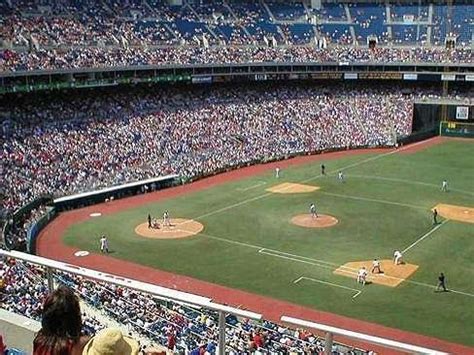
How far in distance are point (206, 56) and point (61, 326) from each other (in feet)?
185

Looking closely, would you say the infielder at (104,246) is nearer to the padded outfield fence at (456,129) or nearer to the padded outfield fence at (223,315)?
the padded outfield fence at (223,315)

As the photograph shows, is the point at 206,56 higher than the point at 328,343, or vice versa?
the point at 206,56

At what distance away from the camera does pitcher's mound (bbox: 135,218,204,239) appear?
32656 millimetres

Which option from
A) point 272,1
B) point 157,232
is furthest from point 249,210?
point 272,1

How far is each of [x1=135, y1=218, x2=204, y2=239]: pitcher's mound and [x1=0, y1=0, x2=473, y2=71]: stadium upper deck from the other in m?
18.2

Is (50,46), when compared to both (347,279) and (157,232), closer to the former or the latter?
(157,232)

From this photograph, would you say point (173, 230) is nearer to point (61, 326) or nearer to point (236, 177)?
point (236, 177)

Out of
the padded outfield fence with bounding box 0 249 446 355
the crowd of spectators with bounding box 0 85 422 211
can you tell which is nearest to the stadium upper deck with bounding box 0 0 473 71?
the crowd of spectators with bounding box 0 85 422 211

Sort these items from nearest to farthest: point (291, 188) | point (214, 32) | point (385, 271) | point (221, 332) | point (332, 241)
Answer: point (221, 332)
point (385, 271)
point (332, 241)
point (291, 188)
point (214, 32)

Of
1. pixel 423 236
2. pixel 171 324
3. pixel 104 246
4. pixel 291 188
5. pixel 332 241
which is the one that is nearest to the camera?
pixel 171 324

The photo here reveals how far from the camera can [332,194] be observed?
40.5m

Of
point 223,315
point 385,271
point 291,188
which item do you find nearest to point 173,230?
point 291,188

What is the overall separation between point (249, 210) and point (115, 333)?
3336 cm

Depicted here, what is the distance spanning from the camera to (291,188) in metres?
42.1
